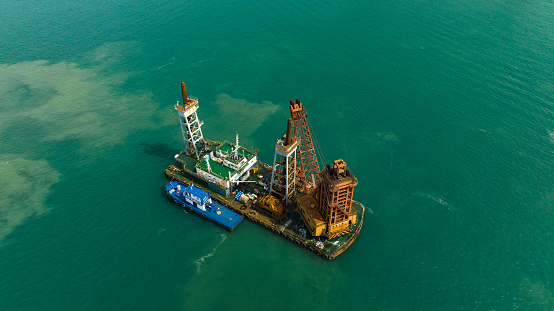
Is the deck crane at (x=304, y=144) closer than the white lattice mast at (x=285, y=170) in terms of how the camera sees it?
Yes

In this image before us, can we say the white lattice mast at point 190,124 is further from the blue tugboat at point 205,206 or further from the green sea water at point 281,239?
the blue tugboat at point 205,206

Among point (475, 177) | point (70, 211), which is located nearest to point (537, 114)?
point (475, 177)

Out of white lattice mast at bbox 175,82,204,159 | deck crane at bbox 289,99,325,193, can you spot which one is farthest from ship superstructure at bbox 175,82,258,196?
deck crane at bbox 289,99,325,193

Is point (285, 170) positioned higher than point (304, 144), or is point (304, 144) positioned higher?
point (304, 144)

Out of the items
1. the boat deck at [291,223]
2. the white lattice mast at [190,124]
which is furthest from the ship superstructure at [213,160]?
the boat deck at [291,223]

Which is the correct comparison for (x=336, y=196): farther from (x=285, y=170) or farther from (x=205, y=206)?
(x=205, y=206)

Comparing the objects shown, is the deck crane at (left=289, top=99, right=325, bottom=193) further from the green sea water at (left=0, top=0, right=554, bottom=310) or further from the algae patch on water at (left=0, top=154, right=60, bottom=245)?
the algae patch on water at (left=0, top=154, right=60, bottom=245)

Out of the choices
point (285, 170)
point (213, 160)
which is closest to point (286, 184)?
point (285, 170)
